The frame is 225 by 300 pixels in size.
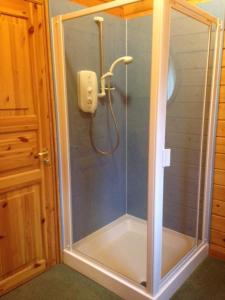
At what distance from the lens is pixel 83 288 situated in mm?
1938

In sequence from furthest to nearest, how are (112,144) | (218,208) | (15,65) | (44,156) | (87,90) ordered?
1. (112,144)
2. (218,208)
3. (87,90)
4. (44,156)
5. (15,65)

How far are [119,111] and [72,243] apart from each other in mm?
1230

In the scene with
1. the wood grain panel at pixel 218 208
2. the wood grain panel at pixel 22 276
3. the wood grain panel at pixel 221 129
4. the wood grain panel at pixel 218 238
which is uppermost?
the wood grain panel at pixel 221 129

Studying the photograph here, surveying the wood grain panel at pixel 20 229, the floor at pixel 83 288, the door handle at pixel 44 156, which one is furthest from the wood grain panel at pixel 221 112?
the wood grain panel at pixel 20 229

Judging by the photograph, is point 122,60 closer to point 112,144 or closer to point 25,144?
point 112,144

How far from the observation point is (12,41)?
5.51 feet

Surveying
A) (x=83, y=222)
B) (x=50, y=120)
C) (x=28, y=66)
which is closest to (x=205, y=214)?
(x=83, y=222)

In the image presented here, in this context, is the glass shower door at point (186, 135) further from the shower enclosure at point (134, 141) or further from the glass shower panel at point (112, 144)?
the glass shower panel at point (112, 144)

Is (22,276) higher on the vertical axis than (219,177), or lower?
lower

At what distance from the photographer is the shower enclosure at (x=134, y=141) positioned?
1.68 metres

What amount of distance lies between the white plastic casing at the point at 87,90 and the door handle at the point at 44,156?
44 cm

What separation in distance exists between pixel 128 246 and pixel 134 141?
37.2 inches

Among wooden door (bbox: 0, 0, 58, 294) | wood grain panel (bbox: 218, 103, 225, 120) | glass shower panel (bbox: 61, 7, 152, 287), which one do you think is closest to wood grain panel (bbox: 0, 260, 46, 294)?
wooden door (bbox: 0, 0, 58, 294)

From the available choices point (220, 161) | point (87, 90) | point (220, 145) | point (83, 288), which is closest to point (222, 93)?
point (220, 145)
